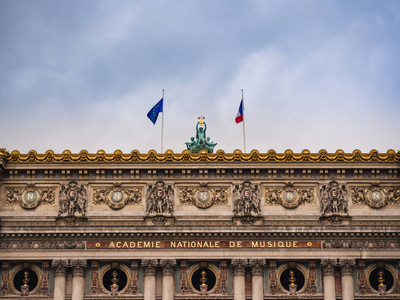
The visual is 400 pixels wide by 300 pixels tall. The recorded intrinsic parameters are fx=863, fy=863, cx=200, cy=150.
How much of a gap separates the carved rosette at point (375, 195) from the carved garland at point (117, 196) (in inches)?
553

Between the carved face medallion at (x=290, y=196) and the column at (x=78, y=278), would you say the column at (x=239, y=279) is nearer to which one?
the carved face medallion at (x=290, y=196)

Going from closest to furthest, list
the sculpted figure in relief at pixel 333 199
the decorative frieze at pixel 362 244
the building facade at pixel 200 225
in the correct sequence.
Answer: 1. the building facade at pixel 200 225
2. the decorative frieze at pixel 362 244
3. the sculpted figure in relief at pixel 333 199

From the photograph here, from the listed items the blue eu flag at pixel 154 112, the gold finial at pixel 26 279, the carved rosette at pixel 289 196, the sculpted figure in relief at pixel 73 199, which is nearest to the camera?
the gold finial at pixel 26 279

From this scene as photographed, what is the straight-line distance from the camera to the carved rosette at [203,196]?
5547 centimetres

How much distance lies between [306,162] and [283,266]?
22.7ft

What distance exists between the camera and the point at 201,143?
59.9 m

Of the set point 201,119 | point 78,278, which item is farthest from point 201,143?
point 78,278

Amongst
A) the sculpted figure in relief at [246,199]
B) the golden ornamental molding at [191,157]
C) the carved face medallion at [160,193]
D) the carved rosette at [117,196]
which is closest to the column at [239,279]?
the sculpted figure in relief at [246,199]

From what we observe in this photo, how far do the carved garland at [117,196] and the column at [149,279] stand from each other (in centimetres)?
414

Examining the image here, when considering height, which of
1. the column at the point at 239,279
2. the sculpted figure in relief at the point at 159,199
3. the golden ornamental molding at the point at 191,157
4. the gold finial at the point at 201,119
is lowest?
the column at the point at 239,279

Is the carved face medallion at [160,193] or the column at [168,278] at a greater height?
the carved face medallion at [160,193]

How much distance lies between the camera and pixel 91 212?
2175 inches

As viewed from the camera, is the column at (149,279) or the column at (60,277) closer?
the column at (60,277)

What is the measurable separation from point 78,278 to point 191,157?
10.5 meters
